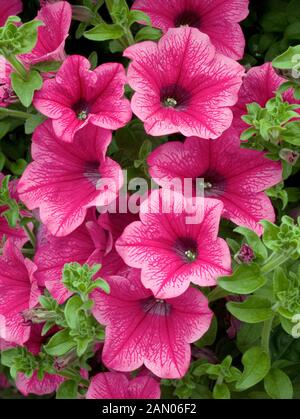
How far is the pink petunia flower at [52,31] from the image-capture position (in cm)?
117

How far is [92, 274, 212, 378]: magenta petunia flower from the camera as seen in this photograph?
42.0 inches

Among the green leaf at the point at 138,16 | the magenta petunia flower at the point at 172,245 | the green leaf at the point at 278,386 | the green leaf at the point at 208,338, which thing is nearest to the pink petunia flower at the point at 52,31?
the green leaf at the point at 138,16

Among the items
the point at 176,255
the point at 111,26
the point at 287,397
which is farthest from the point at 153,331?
the point at 111,26

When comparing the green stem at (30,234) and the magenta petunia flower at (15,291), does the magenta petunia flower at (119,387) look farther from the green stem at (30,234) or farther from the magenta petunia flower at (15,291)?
the green stem at (30,234)

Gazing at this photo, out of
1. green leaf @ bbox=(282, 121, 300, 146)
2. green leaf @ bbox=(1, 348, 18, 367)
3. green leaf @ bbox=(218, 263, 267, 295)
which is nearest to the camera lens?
green leaf @ bbox=(218, 263, 267, 295)

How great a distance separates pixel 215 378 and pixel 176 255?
28cm

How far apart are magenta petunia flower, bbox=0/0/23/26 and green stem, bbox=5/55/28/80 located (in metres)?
0.25

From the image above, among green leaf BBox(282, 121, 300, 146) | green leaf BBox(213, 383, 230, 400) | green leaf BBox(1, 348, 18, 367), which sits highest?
green leaf BBox(282, 121, 300, 146)

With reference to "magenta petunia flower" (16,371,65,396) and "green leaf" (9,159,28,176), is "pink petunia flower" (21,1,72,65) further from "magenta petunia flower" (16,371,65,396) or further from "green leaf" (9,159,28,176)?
"magenta petunia flower" (16,371,65,396)

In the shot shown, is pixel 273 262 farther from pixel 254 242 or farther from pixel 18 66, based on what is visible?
pixel 18 66

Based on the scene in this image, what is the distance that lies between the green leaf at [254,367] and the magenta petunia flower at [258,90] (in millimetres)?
396

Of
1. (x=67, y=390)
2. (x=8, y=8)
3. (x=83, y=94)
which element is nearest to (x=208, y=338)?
(x=67, y=390)

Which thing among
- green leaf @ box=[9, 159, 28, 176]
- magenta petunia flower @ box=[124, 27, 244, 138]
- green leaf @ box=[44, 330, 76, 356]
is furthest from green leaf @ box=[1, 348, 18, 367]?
magenta petunia flower @ box=[124, 27, 244, 138]

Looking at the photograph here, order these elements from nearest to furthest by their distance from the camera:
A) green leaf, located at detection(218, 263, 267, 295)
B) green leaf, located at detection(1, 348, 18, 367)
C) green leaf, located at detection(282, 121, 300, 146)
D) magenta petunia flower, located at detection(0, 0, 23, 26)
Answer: green leaf, located at detection(218, 263, 267, 295)
green leaf, located at detection(282, 121, 300, 146)
green leaf, located at detection(1, 348, 18, 367)
magenta petunia flower, located at detection(0, 0, 23, 26)
